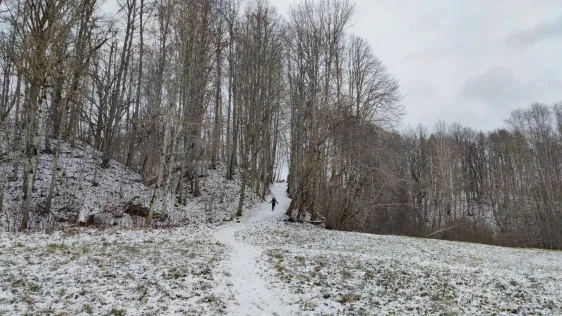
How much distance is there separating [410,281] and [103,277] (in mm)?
6908

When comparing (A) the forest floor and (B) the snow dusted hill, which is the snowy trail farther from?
(B) the snow dusted hill

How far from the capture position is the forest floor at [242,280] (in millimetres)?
5281

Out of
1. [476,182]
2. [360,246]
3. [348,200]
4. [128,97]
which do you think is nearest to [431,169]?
[476,182]

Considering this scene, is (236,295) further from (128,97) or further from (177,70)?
(128,97)

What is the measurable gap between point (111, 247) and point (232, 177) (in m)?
19.5

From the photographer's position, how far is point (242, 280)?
694cm

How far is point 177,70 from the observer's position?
15.6m

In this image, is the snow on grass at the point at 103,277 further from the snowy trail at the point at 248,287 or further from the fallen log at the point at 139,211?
the fallen log at the point at 139,211

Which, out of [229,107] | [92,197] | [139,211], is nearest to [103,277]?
[139,211]

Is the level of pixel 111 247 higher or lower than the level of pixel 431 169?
lower

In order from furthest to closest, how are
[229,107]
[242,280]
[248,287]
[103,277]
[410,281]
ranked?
1. [229,107]
2. [410,281]
3. [242,280]
4. [248,287]
5. [103,277]

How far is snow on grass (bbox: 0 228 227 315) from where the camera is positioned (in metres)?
4.93

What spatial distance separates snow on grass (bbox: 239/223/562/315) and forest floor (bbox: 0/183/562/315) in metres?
0.03

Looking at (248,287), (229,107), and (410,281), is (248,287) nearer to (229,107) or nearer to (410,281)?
(410,281)
